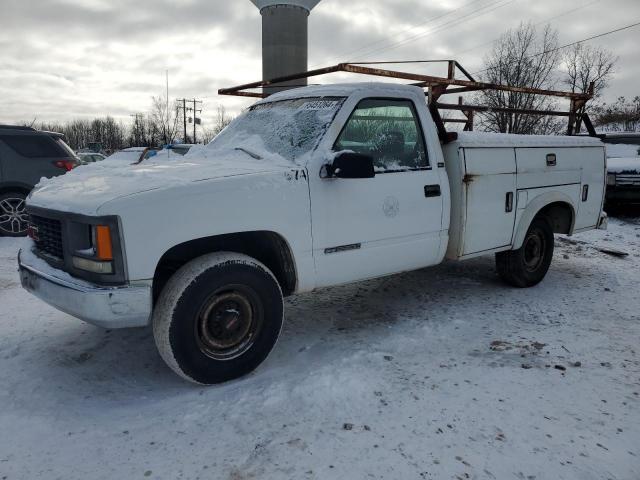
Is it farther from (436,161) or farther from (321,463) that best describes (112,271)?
(436,161)

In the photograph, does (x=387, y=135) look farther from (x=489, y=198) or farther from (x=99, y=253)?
(x=99, y=253)

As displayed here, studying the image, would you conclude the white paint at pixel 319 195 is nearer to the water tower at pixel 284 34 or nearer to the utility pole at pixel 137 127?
the water tower at pixel 284 34

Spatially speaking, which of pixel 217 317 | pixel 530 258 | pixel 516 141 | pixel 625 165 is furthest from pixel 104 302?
pixel 625 165

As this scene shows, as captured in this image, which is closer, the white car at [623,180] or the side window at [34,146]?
the side window at [34,146]

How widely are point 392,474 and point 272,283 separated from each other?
1372mm

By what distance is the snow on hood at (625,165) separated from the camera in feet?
31.7

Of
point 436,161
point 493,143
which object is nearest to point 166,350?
point 436,161

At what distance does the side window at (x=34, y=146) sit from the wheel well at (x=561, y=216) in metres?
7.37

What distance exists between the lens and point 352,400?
2.87 metres

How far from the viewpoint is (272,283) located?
10.4 feet

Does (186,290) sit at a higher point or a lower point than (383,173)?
lower

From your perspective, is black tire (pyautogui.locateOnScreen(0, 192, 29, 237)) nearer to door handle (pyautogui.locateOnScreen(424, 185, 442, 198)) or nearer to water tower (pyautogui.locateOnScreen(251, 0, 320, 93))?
door handle (pyautogui.locateOnScreen(424, 185, 442, 198))

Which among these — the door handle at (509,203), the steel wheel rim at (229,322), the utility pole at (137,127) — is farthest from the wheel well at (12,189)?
the utility pole at (137,127)

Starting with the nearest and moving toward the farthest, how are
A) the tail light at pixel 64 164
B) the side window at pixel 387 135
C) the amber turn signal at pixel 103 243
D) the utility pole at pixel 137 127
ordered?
1. the amber turn signal at pixel 103 243
2. the side window at pixel 387 135
3. the tail light at pixel 64 164
4. the utility pole at pixel 137 127
